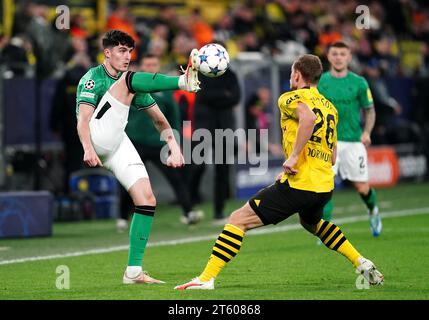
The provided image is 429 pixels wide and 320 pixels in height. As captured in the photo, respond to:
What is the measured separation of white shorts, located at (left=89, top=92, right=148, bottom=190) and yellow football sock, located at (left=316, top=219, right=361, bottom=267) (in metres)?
1.66

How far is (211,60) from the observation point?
Result: 962 centimetres

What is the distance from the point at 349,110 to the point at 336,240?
4.11 metres

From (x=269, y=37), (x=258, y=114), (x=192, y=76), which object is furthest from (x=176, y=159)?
(x=269, y=37)

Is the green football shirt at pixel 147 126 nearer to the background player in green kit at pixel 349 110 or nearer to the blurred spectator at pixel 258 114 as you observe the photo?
the background player in green kit at pixel 349 110

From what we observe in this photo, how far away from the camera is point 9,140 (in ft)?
61.2

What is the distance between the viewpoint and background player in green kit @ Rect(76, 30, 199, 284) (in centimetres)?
1025

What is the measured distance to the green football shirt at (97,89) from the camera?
406 inches

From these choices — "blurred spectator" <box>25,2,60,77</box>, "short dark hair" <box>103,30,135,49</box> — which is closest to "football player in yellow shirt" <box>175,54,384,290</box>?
"short dark hair" <box>103,30,135,49</box>

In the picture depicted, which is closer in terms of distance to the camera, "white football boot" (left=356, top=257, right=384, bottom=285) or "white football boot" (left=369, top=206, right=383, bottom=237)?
"white football boot" (left=356, top=257, right=384, bottom=285)

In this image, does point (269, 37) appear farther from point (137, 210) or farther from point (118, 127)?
point (137, 210)

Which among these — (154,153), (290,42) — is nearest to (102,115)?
(154,153)

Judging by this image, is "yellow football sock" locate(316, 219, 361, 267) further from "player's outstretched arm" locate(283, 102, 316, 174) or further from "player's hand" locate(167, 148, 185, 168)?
"player's hand" locate(167, 148, 185, 168)

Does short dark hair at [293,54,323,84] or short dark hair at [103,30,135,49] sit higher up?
short dark hair at [103,30,135,49]
